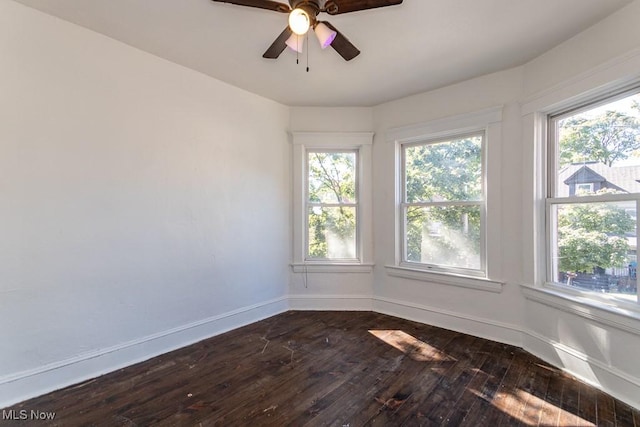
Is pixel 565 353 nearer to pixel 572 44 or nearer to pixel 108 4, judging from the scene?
pixel 572 44

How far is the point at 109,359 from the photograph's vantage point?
245cm

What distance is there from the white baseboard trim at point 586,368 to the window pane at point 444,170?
142cm

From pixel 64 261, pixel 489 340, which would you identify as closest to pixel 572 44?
pixel 489 340

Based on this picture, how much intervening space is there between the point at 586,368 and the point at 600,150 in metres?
1.63

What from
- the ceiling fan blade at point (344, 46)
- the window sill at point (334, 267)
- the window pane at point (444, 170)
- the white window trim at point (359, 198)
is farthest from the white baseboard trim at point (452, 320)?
the ceiling fan blade at point (344, 46)

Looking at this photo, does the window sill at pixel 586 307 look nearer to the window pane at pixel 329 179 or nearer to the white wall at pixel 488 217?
the white wall at pixel 488 217

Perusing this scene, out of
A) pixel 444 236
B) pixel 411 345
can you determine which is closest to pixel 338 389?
pixel 411 345

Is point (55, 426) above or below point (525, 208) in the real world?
below

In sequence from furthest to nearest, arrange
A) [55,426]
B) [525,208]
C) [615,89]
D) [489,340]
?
[489,340], [525,208], [615,89], [55,426]

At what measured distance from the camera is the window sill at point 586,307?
208cm

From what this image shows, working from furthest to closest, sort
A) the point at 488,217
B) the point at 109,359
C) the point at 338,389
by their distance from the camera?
the point at 488,217 < the point at 109,359 < the point at 338,389

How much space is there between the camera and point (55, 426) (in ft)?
5.99

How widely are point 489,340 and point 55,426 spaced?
134 inches

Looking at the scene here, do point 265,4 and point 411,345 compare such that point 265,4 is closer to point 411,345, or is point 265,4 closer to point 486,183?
point 486,183
